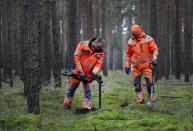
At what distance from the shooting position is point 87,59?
20.4ft

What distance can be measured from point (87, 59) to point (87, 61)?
0.17 ft

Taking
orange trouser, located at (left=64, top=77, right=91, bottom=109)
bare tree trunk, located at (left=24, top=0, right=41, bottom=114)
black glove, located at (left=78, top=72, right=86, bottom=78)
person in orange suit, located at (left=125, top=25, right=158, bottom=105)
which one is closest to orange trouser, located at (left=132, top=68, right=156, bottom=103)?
person in orange suit, located at (left=125, top=25, right=158, bottom=105)

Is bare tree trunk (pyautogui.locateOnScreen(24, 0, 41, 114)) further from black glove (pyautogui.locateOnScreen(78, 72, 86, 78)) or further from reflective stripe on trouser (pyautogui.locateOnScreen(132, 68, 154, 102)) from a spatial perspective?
reflective stripe on trouser (pyautogui.locateOnScreen(132, 68, 154, 102))

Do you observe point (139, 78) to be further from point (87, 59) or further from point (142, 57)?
point (87, 59)

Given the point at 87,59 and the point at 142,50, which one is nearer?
the point at 87,59

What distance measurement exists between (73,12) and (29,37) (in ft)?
17.5

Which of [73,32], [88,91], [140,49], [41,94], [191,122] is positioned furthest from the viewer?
[73,32]

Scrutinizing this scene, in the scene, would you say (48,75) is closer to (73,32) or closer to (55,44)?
(55,44)

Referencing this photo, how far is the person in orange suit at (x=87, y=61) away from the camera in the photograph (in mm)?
6027

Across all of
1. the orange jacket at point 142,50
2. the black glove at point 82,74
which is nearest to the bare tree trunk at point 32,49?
the black glove at point 82,74

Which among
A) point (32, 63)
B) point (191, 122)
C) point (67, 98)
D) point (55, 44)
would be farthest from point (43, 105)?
point (55, 44)

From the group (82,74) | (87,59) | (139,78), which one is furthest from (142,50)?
(82,74)

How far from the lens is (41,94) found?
7.37m

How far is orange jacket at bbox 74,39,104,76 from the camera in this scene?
6.09 m
